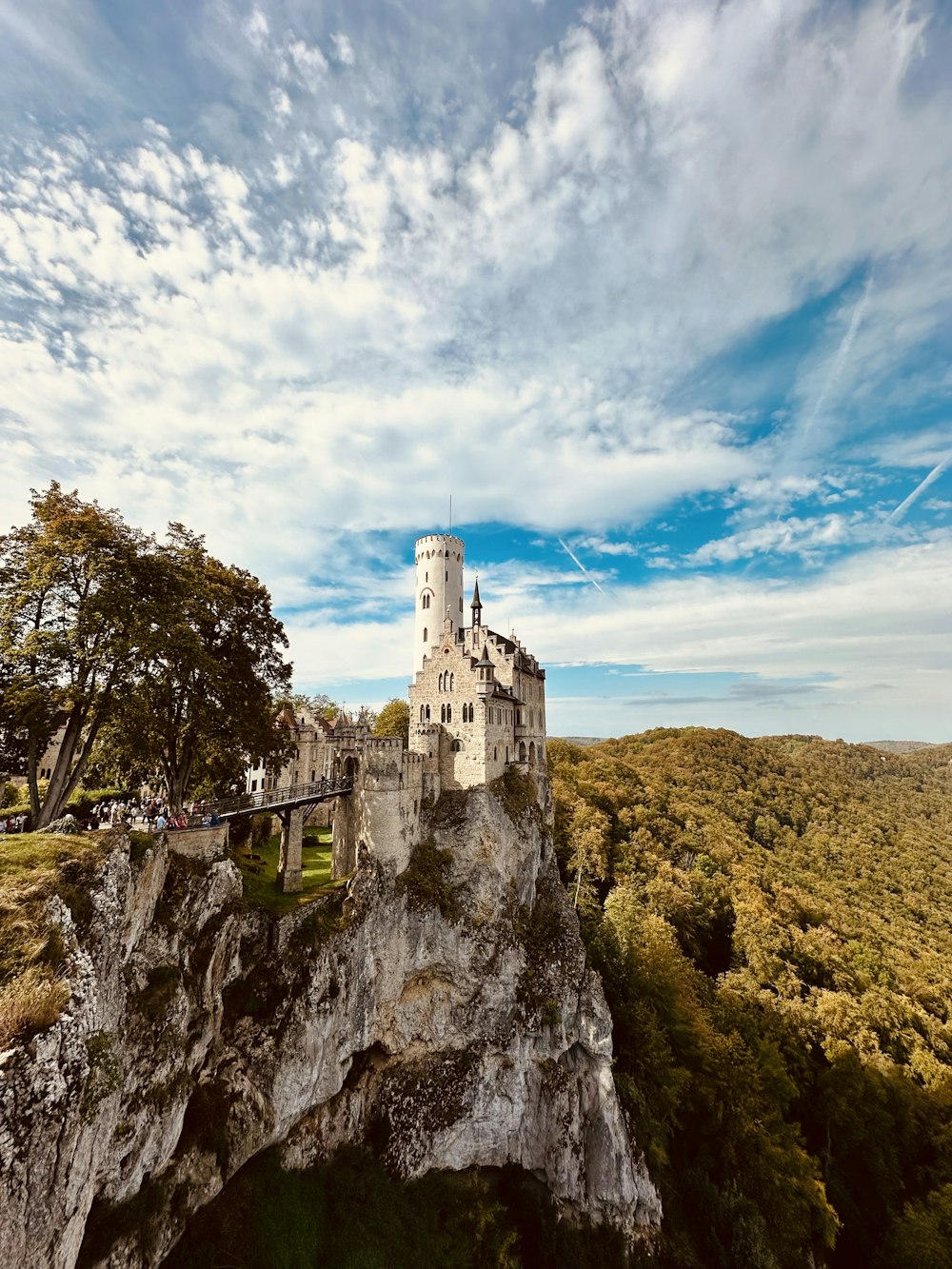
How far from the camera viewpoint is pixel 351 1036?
2573cm

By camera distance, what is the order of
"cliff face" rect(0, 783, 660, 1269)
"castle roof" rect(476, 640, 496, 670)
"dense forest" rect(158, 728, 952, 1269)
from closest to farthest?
"cliff face" rect(0, 783, 660, 1269), "dense forest" rect(158, 728, 952, 1269), "castle roof" rect(476, 640, 496, 670)

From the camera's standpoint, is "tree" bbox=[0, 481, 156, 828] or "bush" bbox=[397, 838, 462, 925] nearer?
"tree" bbox=[0, 481, 156, 828]

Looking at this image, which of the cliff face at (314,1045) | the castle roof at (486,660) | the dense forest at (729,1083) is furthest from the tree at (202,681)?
the dense forest at (729,1083)

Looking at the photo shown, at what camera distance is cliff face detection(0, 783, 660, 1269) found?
11305mm

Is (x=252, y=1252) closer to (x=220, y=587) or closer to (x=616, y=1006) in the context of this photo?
(x=220, y=587)

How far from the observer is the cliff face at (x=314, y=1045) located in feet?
37.1

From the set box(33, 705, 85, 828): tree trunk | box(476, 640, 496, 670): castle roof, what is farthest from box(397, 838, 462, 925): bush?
box(33, 705, 85, 828): tree trunk

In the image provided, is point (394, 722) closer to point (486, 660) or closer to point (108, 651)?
point (486, 660)

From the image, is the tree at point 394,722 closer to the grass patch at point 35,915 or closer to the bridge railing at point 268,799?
the bridge railing at point 268,799

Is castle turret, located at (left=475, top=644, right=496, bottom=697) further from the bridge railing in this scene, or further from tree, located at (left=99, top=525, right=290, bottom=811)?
tree, located at (left=99, top=525, right=290, bottom=811)

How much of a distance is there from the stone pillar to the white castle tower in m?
15.0

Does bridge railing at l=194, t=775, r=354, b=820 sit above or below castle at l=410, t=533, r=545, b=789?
below

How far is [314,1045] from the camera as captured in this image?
23453 mm

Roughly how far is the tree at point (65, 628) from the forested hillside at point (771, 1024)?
1463 inches
